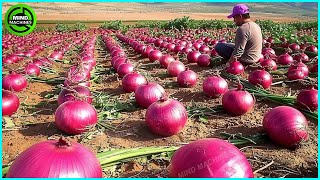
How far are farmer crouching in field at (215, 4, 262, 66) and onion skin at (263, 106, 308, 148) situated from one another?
3.35 meters

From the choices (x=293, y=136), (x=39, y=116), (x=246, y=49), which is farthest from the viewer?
(x=246, y=49)

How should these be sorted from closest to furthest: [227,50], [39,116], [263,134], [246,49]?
[263,134], [39,116], [246,49], [227,50]

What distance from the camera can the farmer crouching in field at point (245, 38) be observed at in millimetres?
6324

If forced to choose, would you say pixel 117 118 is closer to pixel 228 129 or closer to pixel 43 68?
pixel 228 129

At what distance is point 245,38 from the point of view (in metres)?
6.33

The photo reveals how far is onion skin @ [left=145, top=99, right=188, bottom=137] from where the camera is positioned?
3303 mm

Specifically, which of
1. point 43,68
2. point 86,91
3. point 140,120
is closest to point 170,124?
point 140,120

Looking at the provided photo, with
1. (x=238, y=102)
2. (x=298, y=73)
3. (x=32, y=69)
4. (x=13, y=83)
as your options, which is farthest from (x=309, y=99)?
(x=32, y=69)

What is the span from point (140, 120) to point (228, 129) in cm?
113

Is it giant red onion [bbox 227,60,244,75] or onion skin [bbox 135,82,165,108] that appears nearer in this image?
onion skin [bbox 135,82,165,108]

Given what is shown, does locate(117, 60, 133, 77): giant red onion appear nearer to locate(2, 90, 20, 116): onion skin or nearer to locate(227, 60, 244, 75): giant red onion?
locate(227, 60, 244, 75): giant red onion

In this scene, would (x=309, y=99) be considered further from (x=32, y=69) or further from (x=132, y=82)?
(x=32, y=69)

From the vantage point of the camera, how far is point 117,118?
4.03 m

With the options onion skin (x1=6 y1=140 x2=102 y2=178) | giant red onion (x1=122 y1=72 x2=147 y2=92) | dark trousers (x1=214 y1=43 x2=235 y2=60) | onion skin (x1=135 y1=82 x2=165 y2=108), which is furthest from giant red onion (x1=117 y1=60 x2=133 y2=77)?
onion skin (x1=6 y1=140 x2=102 y2=178)
